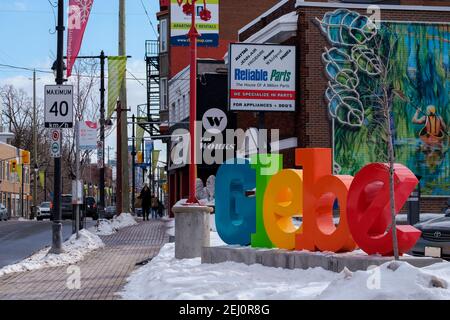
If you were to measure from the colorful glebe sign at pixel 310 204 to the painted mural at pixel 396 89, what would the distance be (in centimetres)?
1364

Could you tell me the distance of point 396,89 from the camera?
28484mm

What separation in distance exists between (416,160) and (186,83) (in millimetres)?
17176

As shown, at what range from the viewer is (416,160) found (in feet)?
95.0

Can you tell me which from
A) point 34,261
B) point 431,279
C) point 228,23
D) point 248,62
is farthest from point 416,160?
point 228,23

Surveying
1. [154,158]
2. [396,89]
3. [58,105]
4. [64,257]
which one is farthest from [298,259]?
[154,158]

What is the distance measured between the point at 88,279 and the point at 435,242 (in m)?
6.17

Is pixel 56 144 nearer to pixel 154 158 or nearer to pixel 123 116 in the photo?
pixel 123 116

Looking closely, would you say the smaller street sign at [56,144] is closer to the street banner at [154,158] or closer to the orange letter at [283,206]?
the orange letter at [283,206]

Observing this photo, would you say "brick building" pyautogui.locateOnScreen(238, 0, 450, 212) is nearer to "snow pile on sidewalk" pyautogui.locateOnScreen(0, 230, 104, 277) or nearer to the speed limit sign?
"snow pile on sidewalk" pyautogui.locateOnScreen(0, 230, 104, 277)

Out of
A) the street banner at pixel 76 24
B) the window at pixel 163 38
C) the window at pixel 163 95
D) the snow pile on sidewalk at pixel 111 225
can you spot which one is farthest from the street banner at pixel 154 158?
the street banner at pixel 76 24

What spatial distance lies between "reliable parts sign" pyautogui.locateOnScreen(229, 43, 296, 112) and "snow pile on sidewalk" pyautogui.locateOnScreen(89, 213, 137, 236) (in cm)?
669

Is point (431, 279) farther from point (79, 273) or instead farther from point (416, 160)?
point (416, 160)

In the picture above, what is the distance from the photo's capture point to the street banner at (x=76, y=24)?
2398 centimetres

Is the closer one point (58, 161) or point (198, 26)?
point (58, 161)
